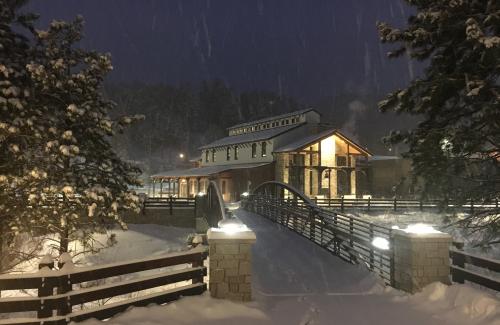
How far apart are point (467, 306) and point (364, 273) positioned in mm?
4312

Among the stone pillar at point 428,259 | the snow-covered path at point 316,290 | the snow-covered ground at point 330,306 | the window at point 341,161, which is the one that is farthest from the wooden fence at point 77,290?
the window at point 341,161

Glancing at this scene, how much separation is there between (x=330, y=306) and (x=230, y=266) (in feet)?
7.03

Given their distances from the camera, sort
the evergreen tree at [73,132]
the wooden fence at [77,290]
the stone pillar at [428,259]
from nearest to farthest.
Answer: the wooden fence at [77,290] < the stone pillar at [428,259] < the evergreen tree at [73,132]

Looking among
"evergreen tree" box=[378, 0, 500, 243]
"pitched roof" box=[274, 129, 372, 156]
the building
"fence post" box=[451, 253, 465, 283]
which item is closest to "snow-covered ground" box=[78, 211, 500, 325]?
"fence post" box=[451, 253, 465, 283]

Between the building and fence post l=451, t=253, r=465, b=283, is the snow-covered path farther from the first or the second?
the building

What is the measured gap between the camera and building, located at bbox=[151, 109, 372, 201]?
38.8 metres

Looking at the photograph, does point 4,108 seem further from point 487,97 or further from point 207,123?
point 207,123

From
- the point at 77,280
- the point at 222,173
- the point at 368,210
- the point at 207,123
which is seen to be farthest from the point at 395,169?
the point at 207,123

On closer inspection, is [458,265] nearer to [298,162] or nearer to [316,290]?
[316,290]

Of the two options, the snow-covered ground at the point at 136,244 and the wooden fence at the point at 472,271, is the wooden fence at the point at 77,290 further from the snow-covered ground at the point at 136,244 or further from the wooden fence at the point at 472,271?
the snow-covered ground at the point at 136,244

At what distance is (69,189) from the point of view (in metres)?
11.3

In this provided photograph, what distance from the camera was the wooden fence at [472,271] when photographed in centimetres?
699

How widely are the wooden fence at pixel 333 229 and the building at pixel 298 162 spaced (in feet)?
29.9

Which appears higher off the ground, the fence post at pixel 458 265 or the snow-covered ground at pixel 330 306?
the fence post at pixel 458 265
